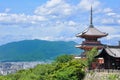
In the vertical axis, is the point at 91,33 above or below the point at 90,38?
above

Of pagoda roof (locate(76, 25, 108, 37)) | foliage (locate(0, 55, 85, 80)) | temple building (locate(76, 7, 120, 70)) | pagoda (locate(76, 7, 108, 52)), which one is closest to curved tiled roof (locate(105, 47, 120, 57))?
temple building (locate(76, 7, 120, 70))

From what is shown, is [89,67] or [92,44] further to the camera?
[92,44]

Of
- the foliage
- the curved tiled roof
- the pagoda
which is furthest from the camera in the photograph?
the pagoda

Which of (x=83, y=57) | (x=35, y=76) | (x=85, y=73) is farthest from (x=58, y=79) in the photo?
(x=83, y=57)

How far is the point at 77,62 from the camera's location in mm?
64250

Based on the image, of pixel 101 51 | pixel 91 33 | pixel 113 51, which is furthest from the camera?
pixel 91 33

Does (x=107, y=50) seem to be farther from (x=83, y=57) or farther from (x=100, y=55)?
(x=83, y=57)

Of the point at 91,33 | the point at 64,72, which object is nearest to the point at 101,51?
the point at 64,72

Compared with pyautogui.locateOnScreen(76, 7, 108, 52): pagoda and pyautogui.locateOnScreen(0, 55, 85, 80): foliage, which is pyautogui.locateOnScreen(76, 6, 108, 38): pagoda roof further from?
pyautogui.locateOnScreen(0, 55, 85, 80): foliage

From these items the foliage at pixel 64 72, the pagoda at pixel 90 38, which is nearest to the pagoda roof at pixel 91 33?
the pagoda at pixel 90 38

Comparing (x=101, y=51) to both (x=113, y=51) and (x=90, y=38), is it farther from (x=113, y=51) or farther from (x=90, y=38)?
(x=90, y=38)

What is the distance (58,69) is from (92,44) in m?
17.0

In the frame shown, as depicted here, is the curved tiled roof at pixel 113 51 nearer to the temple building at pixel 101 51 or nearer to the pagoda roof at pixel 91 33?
the temple building at pixel 101 51

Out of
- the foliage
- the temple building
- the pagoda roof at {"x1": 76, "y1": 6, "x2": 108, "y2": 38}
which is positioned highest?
the pagoda roof at {"x1": 76, "y1": 6, "x2": 108, "y2": 38}
